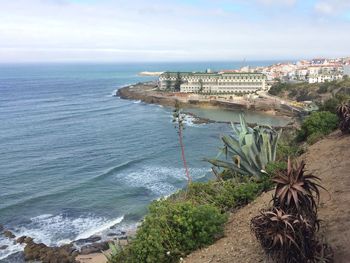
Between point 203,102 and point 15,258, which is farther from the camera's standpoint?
point 203,102

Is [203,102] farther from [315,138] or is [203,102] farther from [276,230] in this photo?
[276,230]

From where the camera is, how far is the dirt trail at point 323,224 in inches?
311

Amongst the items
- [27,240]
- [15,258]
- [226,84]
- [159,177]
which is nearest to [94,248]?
[27,240]

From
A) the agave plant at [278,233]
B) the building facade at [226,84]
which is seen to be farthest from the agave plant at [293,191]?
the building facade at [226,84]

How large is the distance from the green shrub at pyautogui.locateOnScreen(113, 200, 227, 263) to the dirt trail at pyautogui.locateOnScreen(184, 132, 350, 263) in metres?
0.25

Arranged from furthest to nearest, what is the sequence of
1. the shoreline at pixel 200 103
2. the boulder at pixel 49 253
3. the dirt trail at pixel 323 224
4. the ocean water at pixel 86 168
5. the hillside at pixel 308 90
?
the hillside at pixel 308 90 → the shoreline at pixel 200 103 → the ocean water at pixel 86 168 → the boulder at pixel 49 253 → the dirt trail at pixel 323 224

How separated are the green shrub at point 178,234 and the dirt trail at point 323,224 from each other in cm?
25

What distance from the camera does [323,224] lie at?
845 centimetres

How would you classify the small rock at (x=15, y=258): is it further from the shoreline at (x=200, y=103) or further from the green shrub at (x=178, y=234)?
the shoreline at (x=200, y=103)

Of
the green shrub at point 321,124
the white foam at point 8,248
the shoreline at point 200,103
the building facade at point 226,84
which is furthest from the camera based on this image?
the building facade at point 226,84

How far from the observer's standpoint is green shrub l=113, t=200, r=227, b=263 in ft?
32.2

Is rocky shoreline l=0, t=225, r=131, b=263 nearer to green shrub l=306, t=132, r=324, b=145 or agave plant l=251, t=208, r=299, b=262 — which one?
green shrub l=306, t=132, r=324, b=145

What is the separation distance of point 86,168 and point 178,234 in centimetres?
2909

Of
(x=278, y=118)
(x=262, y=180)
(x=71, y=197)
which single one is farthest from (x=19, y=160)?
(x=278, y=118)
